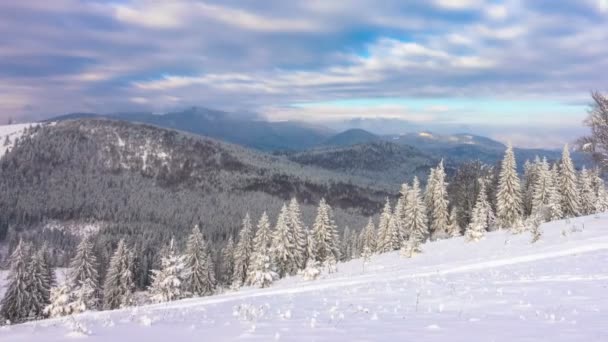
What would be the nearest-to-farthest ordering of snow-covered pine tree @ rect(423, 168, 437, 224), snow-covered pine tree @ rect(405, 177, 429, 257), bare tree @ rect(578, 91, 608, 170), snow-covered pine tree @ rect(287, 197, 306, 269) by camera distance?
bare tree @ rect(578, 91, 608, 170) → snow-covered pine tree @ rect(287, 197, 306, 269) → snow-covered pine tree @ rect(405, 177, 429, 257) → snow-covered pine tree @ rect(423, 168, 437, 224)

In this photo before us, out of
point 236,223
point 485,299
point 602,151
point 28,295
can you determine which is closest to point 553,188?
point 602,151

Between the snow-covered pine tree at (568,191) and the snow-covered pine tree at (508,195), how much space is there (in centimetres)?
532

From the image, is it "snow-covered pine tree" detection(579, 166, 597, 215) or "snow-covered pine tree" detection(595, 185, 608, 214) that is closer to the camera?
"snow-covered pine tree" detection(595, 185, 608, 214)

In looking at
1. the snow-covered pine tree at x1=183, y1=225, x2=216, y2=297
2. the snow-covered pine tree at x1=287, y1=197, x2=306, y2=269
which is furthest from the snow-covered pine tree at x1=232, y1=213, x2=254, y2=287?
the snow-covered pine tree at x1=287, y1=197, x2=306, y2=269

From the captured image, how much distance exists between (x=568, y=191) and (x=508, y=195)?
290 inches

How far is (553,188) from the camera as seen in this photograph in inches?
1844

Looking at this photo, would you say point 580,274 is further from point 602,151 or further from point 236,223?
point 236,223

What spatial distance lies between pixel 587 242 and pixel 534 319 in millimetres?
18548

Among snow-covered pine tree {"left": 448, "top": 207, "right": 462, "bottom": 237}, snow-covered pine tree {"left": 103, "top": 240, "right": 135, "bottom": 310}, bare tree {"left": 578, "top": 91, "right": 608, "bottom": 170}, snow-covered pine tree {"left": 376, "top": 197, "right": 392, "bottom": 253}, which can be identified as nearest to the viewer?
bare tree {"left": 578, "top": 91, "right": 608, "bottom": 170}

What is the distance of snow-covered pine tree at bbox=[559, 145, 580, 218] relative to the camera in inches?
2035

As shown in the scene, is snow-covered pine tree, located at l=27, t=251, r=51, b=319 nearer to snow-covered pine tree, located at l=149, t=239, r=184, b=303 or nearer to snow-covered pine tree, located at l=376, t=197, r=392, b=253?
snow-covered pine tree, located at l=149, t=239, r=184, b=303

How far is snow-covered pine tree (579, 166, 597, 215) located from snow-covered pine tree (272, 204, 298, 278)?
36.6 metres

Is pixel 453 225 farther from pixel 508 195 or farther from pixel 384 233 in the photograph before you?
pixel 384 233

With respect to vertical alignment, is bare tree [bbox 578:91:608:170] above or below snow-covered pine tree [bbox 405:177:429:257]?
above
